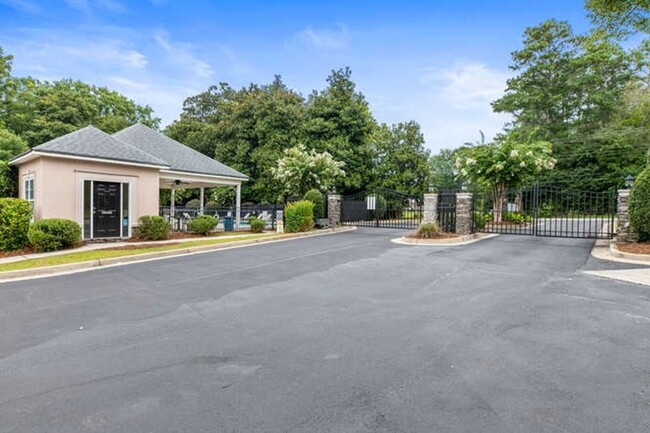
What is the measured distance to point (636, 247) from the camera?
32.4 feet

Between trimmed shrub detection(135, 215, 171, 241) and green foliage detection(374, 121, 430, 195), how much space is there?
17918 millimetres

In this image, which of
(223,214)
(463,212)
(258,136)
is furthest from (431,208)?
(258,136)

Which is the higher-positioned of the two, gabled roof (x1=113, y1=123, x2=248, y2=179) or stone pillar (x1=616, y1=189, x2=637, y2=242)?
gabled roof (x1=113, y1=123, x2=248, y2=179)

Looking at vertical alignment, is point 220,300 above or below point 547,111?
below

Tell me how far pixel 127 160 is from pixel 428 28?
42.6 ft

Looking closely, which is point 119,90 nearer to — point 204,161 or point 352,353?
point 204,161

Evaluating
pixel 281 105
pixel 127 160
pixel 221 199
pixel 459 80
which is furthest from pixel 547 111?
pixel 127 160

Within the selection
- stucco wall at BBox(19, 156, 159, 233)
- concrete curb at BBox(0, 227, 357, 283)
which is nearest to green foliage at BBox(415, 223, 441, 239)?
concrete curb at BBox(0, 227, 357, 283)

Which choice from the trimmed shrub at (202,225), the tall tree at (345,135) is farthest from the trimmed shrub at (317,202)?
the tall tree at (345,135)

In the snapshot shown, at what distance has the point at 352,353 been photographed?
368 cm

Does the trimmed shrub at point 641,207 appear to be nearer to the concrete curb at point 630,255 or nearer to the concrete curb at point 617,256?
the concrete curb at point 617,256

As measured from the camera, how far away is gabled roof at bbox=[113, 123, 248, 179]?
674 inches

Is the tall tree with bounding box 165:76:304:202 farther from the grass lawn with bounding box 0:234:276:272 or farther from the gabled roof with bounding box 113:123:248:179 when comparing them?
the grass lawn with bounding box 0:234:276:272

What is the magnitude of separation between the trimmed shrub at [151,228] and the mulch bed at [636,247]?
14.8m
